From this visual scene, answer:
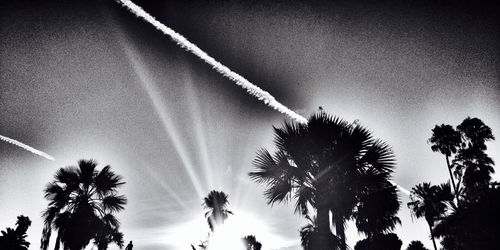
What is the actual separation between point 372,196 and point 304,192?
188cm

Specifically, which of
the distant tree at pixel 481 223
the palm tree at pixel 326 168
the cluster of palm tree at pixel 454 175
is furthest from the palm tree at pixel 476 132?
→ the palm tree at pixel 326 168

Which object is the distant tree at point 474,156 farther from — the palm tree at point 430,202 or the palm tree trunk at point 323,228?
the palm tree trunk at point 323,228

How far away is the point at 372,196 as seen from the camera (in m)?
7.18

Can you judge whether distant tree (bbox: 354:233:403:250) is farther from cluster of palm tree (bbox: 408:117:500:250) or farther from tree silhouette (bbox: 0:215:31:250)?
tree silhouette (bbox: 0:215:31:250)

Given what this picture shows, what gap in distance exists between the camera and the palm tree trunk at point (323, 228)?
6.37 meters

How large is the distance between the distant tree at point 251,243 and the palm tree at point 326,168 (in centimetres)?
4379

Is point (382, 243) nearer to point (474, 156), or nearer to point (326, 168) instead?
point (474, 156)

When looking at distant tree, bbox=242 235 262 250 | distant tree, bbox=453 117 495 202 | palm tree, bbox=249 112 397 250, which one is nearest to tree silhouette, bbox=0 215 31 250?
palm tree, bbox=249 112 397 250

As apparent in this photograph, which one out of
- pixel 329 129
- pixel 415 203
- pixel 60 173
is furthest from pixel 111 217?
pixel 415 203

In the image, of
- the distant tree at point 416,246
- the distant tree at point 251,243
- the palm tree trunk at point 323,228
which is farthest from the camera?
the distant tree at point 251,243

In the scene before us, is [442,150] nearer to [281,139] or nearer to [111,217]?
[281,139]

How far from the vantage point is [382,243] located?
24656 mm

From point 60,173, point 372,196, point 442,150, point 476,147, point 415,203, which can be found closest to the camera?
point 372,196

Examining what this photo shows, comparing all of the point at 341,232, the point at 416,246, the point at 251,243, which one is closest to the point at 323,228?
the point at 341,232
